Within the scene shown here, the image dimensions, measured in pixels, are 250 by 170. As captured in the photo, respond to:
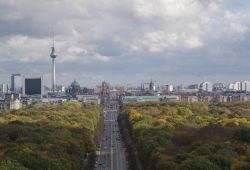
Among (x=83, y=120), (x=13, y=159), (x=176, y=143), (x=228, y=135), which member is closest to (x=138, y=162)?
(x=176, y=143)

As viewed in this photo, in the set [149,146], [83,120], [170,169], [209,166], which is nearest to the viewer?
[209,166]

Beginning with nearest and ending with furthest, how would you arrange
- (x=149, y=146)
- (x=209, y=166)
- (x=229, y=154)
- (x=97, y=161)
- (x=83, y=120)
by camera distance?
(x=209, y=166)
(x=229, y=154)
(x=149, y=146)
(x=97, y=161)
(x=83, y=120)

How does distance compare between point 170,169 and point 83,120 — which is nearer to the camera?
point 170,169

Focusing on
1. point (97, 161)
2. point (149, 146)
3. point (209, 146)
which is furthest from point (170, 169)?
point (97, 161)

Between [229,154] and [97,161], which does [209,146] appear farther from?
[97,161]

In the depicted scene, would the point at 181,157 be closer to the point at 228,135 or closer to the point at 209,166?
the point at 209,166

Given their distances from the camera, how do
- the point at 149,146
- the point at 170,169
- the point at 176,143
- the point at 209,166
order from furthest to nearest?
the point at 176,143, the point at 149,146, the point at 170,169, the point at 209,166

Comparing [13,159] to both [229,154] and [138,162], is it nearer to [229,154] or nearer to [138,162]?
[229,154]

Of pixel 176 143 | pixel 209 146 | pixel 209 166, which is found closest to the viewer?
pixel 209 166

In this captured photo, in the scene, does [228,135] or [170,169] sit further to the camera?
[228,135]
